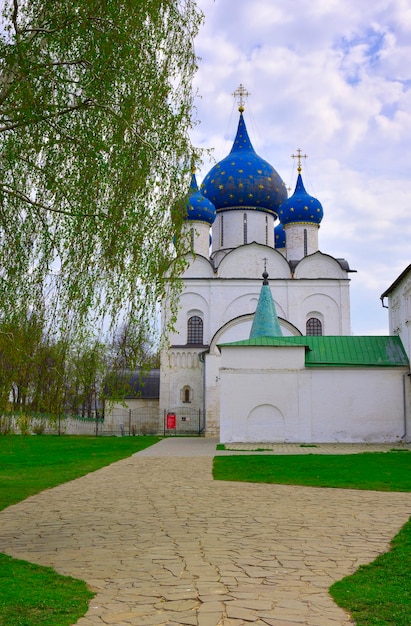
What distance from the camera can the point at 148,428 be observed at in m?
31.4

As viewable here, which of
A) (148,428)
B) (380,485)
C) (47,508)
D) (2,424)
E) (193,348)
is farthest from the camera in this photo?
(148,428)

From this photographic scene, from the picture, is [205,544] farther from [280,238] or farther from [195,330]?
[280,238]

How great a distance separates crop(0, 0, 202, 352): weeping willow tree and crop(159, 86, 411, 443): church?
45.9 ft

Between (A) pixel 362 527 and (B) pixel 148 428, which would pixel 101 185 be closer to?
(A) pixel 362 527

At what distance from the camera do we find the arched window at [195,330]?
29.8 m

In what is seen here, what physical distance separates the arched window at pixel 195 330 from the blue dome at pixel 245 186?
6.27m

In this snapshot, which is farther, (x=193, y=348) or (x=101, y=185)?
(x=193, y=348)

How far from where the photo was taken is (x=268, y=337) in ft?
72.1

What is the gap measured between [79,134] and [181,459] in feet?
33.5

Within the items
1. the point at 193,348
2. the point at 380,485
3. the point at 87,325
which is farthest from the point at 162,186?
the point at 193,348

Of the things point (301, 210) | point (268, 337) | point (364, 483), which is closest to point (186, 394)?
point (268, 337)

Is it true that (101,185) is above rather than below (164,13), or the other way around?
below

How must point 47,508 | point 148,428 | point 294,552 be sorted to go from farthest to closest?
point 148,428 → point 47,508 → point 294,552

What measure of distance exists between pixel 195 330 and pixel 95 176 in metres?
23.7
